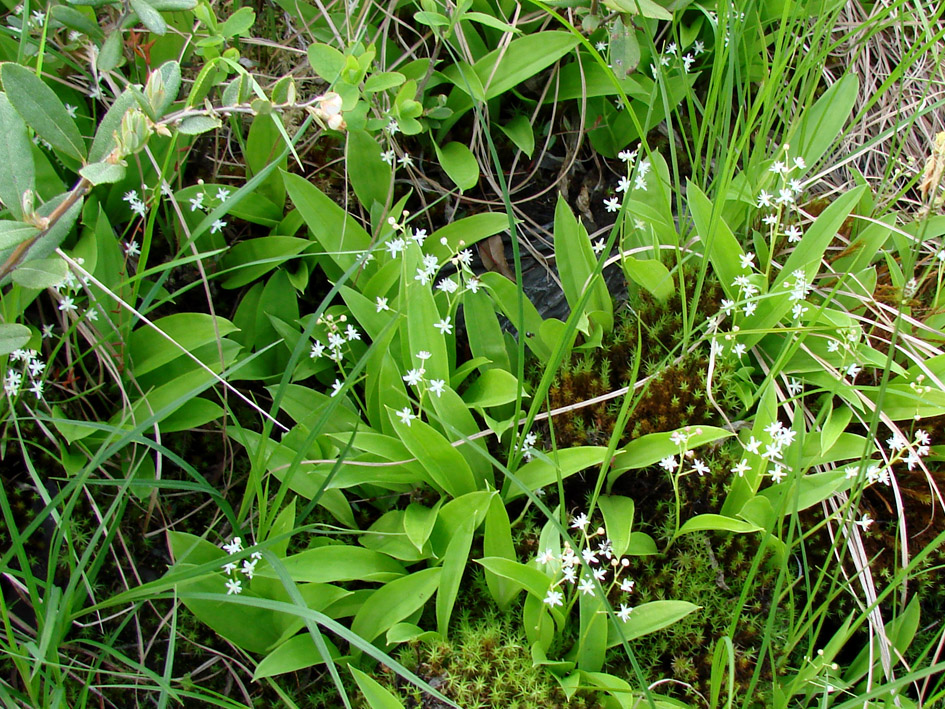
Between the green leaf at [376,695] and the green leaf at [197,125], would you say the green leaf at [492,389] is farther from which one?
the green leaf at [197,125]

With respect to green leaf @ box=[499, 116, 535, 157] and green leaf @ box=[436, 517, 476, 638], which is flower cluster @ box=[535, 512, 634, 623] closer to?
green leaf @ box=[436, 517, 476, 638]

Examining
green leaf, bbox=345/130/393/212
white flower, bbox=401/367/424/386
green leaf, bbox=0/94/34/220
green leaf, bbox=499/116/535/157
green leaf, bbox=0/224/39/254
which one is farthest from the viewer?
green leaf, bbox=499/116/535/157

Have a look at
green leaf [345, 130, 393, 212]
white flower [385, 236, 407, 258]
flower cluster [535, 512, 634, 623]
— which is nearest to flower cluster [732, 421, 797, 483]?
flower cluster [535, 512, 634, 623]

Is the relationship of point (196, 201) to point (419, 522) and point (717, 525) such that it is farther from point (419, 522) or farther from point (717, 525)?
point (717, 525)

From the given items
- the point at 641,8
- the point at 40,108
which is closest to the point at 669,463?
the point at 641,8

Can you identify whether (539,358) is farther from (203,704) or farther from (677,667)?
(203,704)

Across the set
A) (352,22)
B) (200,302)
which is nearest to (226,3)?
(352,22)
